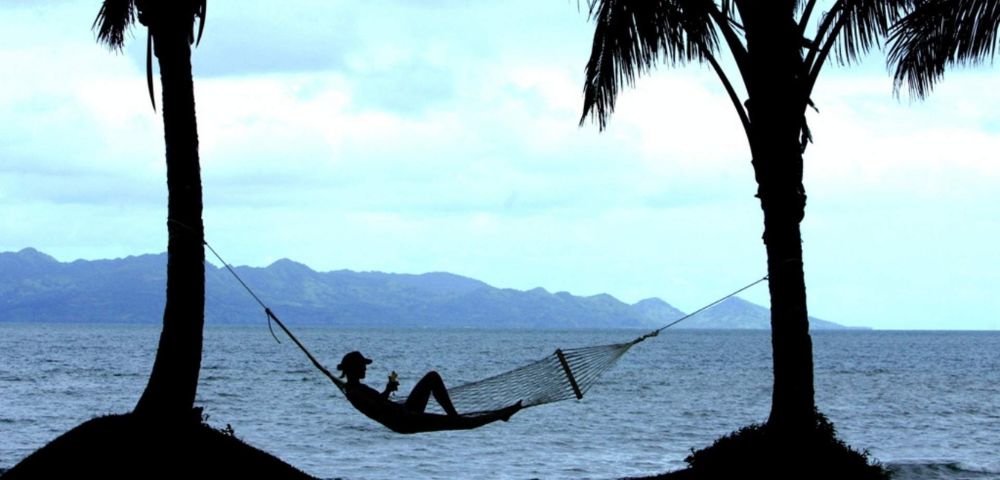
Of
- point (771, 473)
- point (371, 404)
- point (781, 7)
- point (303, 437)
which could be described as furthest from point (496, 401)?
point (303, 437)

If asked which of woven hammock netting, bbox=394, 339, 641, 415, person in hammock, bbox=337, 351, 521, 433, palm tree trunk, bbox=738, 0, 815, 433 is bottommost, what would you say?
person in hammock, bbox=337, 351, 521, 433

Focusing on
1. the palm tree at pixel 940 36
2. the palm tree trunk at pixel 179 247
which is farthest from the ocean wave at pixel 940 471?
the palm tree trunk at pixel 179 247

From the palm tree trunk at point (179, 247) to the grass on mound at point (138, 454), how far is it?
17 centimetres

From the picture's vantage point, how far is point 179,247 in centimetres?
938

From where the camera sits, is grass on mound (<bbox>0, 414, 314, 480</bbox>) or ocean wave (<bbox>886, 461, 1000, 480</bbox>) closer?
grass on mound (<bbox>0, 414, 314, 480</bbox>)

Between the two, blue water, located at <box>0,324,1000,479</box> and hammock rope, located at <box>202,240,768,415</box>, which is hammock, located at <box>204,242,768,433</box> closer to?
hammock rope, located at <box>202,240,768,415</box>

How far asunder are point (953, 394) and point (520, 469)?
24866 mm

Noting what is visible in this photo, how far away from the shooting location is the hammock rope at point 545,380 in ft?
33.0

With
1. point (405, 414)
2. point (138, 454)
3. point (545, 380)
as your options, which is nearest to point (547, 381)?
point (545, 380)

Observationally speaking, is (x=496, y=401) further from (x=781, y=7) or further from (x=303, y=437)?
(x=303, y=437)

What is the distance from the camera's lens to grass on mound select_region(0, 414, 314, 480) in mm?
8812

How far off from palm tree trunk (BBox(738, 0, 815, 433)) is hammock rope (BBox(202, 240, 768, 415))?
1.83ft

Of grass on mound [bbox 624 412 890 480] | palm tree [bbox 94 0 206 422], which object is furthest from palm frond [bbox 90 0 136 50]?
grass on mound [bbox 624 412 890 480]

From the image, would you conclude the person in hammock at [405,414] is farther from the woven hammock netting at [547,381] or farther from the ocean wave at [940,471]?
the ocean wave at [940,471]
